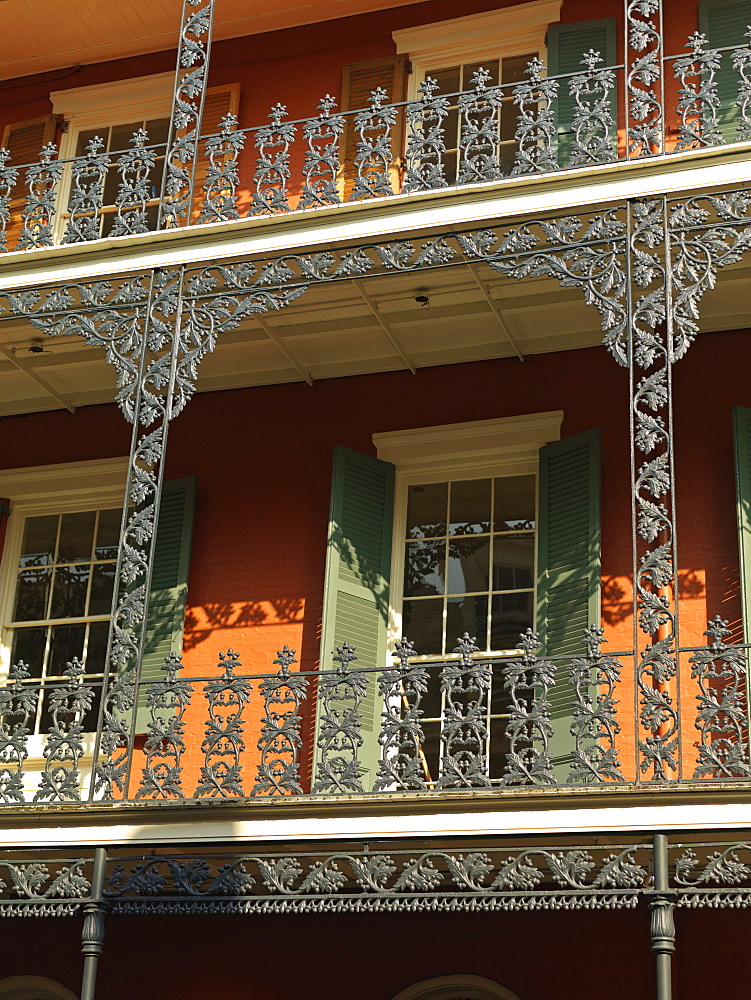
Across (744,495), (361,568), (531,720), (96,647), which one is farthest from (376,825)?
(96,647)

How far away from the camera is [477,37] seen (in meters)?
10.5

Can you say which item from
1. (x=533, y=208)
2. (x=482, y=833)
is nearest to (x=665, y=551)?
(x=482, y=833)

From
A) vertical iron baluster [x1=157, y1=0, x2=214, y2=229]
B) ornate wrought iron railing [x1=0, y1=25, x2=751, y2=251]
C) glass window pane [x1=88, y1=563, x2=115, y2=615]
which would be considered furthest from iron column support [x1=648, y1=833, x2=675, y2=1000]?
glass window pane [x1=88, y1=563, x2=115, y2=615]

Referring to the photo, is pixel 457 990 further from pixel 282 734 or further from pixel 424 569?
pixel 424 569

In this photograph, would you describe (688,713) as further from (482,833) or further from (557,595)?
(482,833)

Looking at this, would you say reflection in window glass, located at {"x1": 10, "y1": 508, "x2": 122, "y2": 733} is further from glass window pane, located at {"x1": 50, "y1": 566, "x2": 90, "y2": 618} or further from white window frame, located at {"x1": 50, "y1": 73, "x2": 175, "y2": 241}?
white window frame, located at {"x1": 50, "y1": 73, "x2": 175, "y2": 241}

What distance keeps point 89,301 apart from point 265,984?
427 centimetres

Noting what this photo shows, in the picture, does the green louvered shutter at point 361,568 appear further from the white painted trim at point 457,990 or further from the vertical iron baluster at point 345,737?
the white painted trim at point 457,990

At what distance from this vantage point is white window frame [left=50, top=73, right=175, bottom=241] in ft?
37.0

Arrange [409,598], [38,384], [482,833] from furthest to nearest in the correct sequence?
1. [38,384]
2. [409,598]
3. [482,833]

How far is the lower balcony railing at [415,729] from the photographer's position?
22.6ft

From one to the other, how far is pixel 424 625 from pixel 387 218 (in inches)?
109

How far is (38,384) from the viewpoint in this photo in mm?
10523

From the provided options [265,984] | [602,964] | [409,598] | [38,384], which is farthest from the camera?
[38,384]
